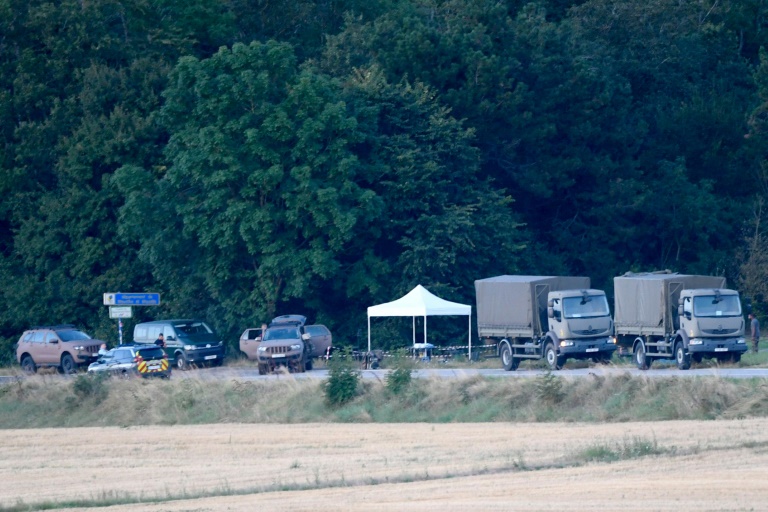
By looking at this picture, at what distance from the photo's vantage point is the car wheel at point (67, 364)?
48688 mm

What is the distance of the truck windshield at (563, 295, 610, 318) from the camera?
1497 inches

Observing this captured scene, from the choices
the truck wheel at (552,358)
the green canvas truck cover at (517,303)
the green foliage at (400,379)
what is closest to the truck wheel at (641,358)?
the truck wheel at (552,358)

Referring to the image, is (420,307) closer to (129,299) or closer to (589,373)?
(129,299)

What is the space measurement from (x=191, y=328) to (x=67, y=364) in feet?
16.8

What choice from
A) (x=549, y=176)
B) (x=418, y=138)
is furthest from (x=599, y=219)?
(x=418, y=138)

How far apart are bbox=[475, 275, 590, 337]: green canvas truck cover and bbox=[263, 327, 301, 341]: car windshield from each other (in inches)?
260

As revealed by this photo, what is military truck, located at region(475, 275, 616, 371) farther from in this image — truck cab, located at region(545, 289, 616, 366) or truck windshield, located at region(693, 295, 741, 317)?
truck windshield, located at region(693, 295, 741, 317)

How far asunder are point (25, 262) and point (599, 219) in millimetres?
28746

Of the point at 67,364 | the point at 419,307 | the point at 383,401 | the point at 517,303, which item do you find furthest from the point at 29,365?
the point at 383,401

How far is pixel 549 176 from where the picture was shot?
2333 inches

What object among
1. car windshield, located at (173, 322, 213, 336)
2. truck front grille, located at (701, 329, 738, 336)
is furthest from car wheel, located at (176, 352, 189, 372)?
truck front grille, located at (701, 329, 738, 336)

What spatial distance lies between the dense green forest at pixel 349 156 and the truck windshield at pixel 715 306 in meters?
17.9

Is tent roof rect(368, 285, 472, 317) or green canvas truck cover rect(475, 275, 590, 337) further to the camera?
tent roof rect(368, 285, 472, 317)

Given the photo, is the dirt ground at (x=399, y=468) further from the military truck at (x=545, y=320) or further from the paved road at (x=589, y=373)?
the military truck at (x=545, y=320)
